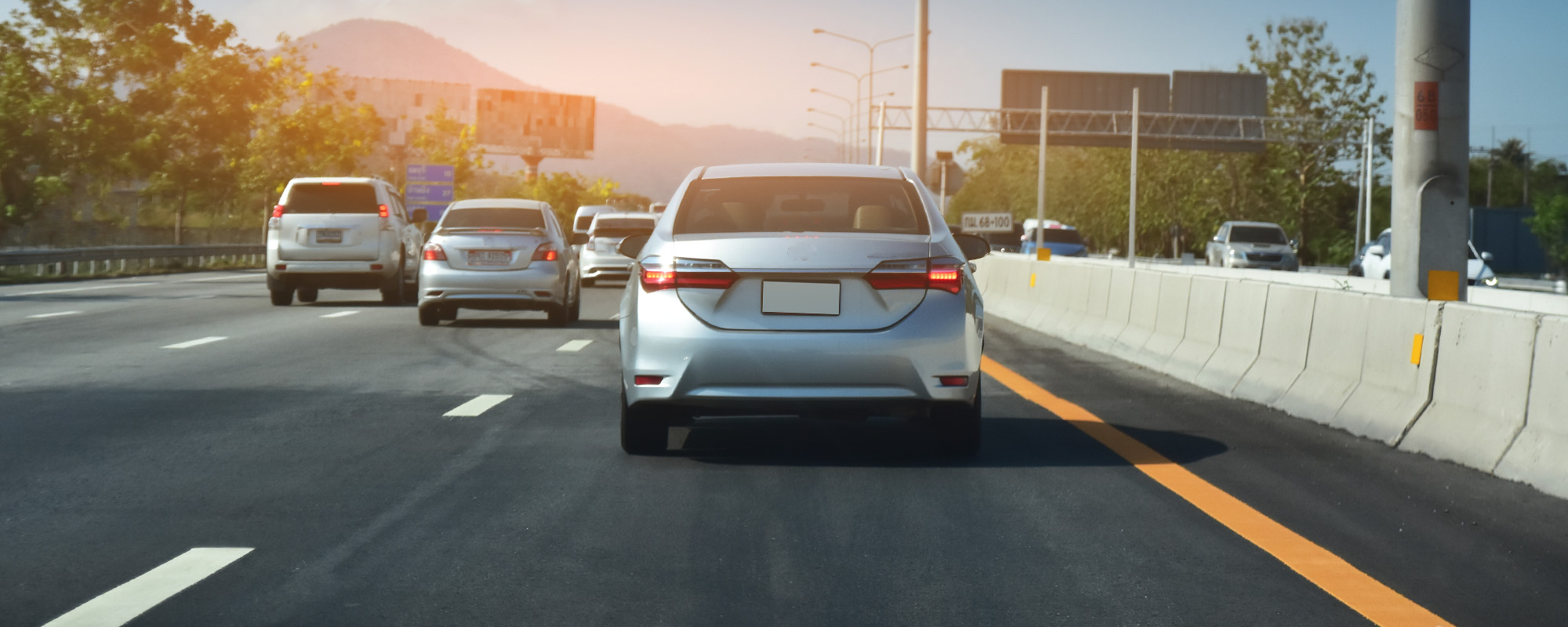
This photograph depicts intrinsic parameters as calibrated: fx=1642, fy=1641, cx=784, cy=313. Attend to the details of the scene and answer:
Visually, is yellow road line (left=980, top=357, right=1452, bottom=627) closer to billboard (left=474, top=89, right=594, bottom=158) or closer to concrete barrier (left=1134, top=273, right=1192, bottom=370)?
concrete barrier (left=1134, top=273, right=1192, bottom=370)

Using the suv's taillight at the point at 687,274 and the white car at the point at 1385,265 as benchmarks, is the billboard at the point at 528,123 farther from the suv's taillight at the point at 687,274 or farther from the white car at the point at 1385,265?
the suv's taillight at the point at 687,274

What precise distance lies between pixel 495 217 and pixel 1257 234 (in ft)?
102

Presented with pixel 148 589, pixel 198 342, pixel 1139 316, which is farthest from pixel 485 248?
pixel 148 589

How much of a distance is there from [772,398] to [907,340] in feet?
2.15

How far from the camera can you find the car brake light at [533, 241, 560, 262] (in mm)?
18625

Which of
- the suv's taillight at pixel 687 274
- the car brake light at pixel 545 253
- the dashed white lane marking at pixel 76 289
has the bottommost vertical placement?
the dashed white lane marking at pixel 76 289

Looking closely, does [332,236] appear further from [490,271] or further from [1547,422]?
[1547,422]

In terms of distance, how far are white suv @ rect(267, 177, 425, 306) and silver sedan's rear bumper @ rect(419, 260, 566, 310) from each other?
4218mm

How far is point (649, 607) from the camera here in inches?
191

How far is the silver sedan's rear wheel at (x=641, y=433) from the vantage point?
25.7ft

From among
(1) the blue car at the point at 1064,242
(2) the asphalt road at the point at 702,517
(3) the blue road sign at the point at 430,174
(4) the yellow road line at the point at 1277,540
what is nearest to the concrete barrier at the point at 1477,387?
(2) the asphalt road at the point at 702,517

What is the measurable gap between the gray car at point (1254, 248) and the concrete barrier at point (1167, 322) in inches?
1284

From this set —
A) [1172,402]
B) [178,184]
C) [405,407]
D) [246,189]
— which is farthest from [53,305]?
[246,189]

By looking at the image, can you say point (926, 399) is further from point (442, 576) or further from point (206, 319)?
point (206, 319)
